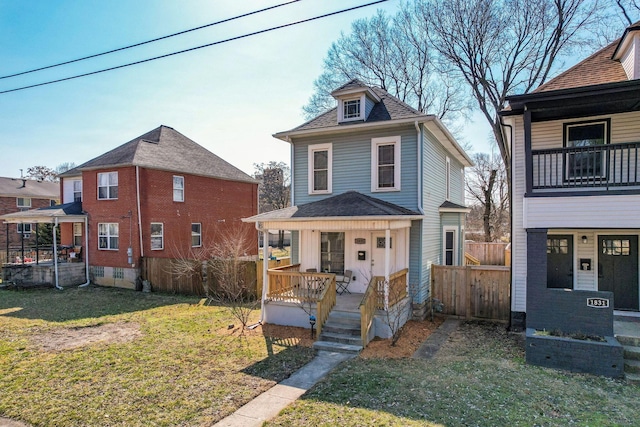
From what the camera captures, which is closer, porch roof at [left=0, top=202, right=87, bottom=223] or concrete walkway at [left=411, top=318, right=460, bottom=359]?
concrete walkway at [left=411, top=318, right=460, bottom=359]

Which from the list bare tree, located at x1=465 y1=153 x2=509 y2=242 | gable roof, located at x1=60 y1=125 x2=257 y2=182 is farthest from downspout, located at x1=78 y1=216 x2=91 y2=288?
bare tree, located at x1=465 y1=153 x2=509 y2=242

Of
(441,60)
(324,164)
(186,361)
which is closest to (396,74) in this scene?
(441,60)

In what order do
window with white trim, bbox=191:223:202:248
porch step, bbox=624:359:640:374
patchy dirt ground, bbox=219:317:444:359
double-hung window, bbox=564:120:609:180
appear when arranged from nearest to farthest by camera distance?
porch step, bbox=624:359:640:374, patchy dirt ground, bbox=219:317:444:359, double-hung window, bbox=564:120:609:180, window with white trim, bbox=191:223:202:248

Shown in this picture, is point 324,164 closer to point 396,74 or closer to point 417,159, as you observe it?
point 417,159

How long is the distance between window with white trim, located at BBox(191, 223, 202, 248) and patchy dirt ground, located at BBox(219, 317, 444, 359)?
37.5 feet

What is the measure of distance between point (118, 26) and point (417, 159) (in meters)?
8.80

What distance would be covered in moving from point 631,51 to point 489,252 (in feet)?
54.3

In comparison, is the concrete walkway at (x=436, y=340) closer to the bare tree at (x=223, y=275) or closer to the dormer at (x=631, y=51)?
the bare tree at (x=223, y=275)

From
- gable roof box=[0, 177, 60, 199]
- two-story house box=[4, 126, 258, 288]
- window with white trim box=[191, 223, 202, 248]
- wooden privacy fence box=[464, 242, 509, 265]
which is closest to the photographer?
two-story house box=[4, 126, 258, 288]

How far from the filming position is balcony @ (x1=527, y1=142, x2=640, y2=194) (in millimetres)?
8156

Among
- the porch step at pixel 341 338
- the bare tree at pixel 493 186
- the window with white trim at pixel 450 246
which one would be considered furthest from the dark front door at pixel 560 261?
the bare tree at pixel 493 186

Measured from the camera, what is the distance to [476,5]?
23.0m

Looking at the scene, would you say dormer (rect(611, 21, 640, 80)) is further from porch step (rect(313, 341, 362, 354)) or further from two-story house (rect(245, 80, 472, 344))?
porch step (rect(313, 341, 362, 354))

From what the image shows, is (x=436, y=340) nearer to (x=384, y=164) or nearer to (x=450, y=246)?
(x=384, y=164)
